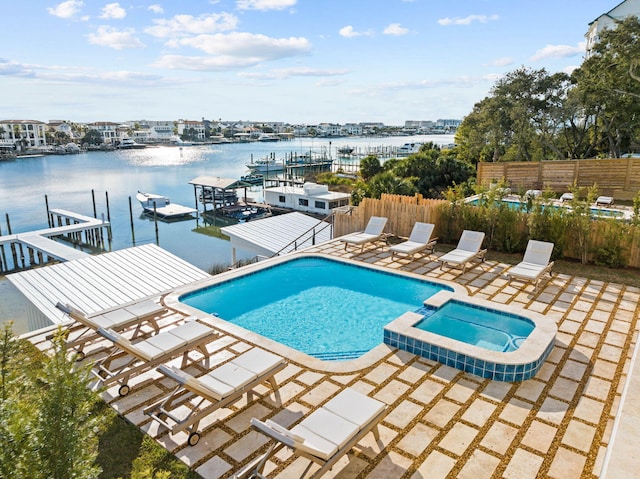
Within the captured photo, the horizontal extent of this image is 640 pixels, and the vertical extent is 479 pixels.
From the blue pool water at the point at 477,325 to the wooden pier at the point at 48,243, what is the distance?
1805 cm

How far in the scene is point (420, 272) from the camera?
8.88 metres

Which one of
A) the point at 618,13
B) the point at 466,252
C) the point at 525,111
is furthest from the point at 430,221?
the point at 618,13

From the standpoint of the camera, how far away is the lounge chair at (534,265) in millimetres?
7762

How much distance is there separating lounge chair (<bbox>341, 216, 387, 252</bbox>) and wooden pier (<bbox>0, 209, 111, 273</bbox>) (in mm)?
14741

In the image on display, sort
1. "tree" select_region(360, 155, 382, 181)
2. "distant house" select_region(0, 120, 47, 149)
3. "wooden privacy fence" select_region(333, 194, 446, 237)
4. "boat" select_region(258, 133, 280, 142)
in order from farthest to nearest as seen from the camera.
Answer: "boat" select_region(258, 133, 280, 142) < "distant house" select_region(0, 120, 47, 149) < "tree" select_region(360, 155, 382, 181) < "wooden privacy fence" select_region(333, 194, 446, 237)

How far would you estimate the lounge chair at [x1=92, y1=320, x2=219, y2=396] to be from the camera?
4668 mm

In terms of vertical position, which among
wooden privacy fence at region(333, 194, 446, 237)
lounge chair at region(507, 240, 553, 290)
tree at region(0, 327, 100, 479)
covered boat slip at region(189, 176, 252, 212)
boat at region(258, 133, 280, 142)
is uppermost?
boat at region(258, 133, 280, 142)

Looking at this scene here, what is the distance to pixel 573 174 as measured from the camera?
18.3 meters

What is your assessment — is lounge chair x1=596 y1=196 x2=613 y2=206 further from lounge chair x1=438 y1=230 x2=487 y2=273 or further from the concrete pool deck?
the concrete pool deck

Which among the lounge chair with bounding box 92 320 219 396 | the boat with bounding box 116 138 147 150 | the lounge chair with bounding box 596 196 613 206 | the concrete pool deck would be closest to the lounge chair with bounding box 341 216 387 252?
the concrete pool deck

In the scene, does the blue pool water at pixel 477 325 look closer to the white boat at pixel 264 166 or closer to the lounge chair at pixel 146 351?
the lounge chair at pixel 146 351

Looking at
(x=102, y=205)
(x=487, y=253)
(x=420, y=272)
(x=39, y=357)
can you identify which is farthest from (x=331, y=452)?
(x=102, y=205)

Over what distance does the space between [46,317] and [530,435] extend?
1050 centimetres

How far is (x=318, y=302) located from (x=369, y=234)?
347cm
